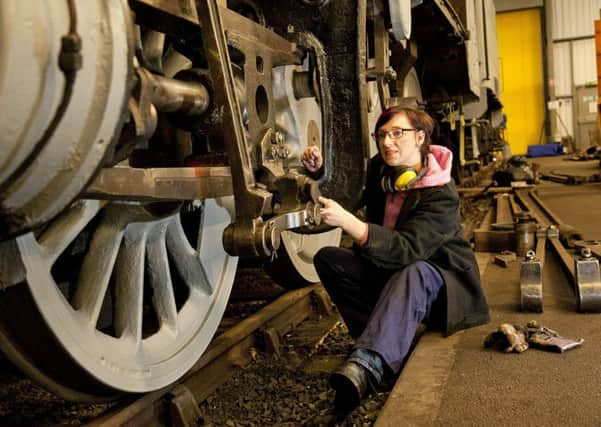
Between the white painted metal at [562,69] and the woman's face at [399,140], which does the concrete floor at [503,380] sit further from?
the white painted metal at [562,69]

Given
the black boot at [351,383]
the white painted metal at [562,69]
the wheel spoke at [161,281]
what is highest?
A: the white painted metal at [562,69]

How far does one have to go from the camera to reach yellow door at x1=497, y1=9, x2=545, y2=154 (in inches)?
770

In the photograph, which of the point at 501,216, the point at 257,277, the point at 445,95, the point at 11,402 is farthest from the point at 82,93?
the point at 445,95

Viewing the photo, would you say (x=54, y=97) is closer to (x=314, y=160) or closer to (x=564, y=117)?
(x=314, y=160)

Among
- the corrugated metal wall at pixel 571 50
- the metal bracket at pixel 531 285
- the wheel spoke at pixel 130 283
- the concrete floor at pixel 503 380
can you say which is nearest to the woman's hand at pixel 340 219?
the concrete floor at pixel 503 380

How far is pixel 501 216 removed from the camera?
494cm

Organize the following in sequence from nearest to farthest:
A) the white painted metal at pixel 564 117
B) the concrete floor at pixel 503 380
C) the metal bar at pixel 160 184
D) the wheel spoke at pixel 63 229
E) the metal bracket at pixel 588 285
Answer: the metal bar at pixel 160 184
the concrete floor at pixel 503 380
the wheel spoke at pixel 63 229
the metal bracket at pixel 588 285
the white painted metal at pixel 564 117

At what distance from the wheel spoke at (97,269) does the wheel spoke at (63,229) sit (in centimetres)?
16

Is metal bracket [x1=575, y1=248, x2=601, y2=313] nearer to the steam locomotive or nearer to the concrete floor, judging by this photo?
the concrete floor

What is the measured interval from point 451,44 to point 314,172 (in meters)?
3.29

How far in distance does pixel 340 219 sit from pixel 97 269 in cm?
72

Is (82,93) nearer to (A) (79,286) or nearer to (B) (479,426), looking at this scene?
(A) (79,286)

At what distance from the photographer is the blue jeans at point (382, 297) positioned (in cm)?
212

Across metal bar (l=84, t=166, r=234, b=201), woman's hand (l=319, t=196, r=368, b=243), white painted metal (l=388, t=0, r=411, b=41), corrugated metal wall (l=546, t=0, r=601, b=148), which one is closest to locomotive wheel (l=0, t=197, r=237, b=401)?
metal bar (l=84, t=166, r=234, b=201)
